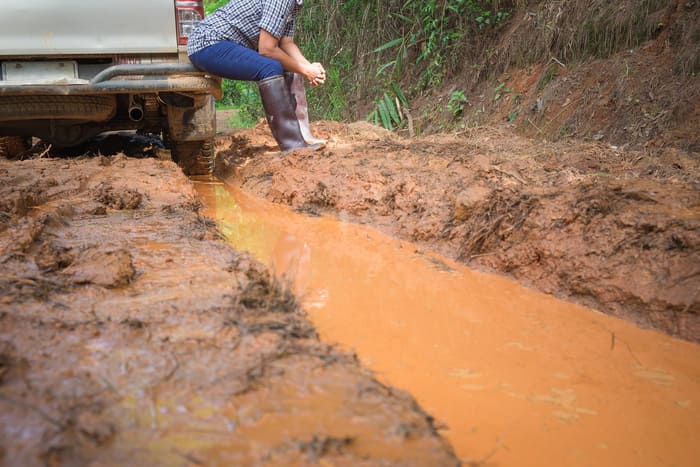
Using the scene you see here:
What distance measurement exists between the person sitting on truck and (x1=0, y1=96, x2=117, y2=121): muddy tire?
0.76m

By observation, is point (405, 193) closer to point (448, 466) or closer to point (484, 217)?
point (484, 217)

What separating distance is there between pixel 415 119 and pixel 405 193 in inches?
137

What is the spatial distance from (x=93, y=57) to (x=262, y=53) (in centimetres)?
121

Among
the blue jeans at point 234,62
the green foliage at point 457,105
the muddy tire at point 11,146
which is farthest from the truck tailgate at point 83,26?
the green foliage at point 457,105

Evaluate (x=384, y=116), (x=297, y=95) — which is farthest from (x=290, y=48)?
(x=384, y=116)

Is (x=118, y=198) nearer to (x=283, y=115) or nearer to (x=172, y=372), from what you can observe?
(x=283, y=115)

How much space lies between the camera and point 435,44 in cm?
695

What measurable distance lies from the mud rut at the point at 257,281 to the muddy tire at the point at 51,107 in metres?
0.33

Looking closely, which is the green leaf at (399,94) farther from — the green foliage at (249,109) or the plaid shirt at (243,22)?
the plaid shirt at (243,22)

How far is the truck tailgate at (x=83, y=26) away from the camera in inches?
148

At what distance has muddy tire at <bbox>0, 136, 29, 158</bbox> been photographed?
5.20 meters

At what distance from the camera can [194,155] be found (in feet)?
15.9

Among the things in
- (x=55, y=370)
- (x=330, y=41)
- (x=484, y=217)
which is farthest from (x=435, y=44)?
(x=55, y=370)

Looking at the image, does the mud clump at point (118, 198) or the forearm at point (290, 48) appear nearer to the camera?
the mud clump at point (118, 198)
